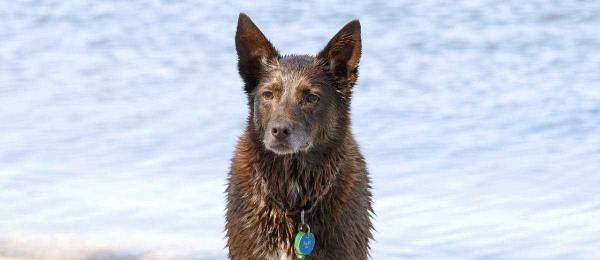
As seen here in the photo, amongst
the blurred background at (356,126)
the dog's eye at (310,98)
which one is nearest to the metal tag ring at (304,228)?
the dog's eye at (310,98)

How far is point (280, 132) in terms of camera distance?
5.94 m

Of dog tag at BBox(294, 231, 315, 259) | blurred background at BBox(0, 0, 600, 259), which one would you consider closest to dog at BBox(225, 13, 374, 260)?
dog tag at BBox(294, 231, 315, 259)

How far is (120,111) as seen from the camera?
38.7ft

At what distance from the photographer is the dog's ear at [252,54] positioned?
6.35 meters

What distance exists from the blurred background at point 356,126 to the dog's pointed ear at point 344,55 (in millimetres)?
2042

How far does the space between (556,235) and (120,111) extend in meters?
4.89

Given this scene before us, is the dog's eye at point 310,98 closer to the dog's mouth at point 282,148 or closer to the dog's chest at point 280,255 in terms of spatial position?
the dog's mouth at point 282,148

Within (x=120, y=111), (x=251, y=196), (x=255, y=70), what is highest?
(x=255, y=70)

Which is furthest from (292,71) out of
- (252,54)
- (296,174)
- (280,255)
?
(280,255)

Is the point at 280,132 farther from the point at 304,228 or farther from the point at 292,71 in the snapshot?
the point at 304,228

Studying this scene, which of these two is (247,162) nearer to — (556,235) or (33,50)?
(556,235)

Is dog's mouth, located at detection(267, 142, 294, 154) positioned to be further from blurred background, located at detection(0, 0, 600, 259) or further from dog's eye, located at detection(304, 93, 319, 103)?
blurred background, located at detection(0, 0, 600, 259)

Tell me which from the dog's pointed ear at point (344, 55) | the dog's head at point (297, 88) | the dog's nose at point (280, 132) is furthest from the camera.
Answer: the dog's pointed ear at point (344, 55)

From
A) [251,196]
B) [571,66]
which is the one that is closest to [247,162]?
[251,196]
